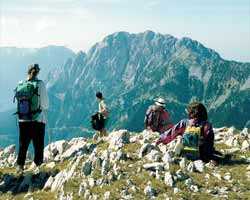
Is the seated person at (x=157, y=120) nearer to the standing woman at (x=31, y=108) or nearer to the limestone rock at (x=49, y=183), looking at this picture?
the standing woman at (x=31, y=108)

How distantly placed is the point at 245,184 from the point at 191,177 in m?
1.52

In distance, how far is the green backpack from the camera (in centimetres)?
1881

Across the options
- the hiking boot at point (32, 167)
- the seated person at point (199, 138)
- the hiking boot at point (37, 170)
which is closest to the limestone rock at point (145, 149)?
the seated person at point (199, 138)

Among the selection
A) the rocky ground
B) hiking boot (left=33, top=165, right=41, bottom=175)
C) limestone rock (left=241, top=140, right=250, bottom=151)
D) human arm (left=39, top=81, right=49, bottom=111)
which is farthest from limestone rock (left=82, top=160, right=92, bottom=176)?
limestone rock (left=241, top=140, right=250, bottom=151)

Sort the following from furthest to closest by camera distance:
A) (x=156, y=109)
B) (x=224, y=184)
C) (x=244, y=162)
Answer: (x=156, y=109) → (x=244, y=162) → (x=224, y=184)

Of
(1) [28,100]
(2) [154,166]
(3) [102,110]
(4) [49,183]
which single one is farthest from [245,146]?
(3) [102,110]

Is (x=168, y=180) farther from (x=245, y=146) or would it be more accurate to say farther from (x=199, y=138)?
(x=245, y=146)

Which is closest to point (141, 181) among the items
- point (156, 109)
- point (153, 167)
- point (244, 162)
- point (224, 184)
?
point (153, 167)

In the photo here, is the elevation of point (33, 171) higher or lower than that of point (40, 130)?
lower

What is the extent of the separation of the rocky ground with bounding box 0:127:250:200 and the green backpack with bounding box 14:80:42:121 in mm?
2033

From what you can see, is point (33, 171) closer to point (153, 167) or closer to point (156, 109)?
point (153, 167)

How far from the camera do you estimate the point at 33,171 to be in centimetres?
1852

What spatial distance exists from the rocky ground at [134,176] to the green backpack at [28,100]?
6.67ft

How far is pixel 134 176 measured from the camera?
582 inches
